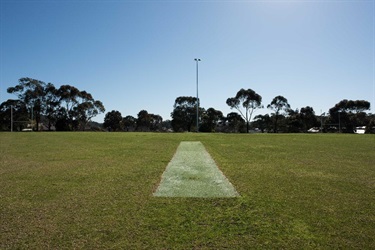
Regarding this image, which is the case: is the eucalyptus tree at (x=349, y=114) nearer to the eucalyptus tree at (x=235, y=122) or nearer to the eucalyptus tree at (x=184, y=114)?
the eucalyptus tree at (x=235, y=122)

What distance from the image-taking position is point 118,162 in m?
9.08

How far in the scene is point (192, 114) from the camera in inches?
2549

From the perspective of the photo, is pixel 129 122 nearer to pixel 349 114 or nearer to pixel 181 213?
pixel 349 114

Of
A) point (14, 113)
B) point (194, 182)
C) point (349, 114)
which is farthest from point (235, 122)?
point (194, 182)

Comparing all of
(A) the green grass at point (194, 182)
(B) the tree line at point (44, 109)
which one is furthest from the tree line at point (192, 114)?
(A) the green grass at point (194, 182)

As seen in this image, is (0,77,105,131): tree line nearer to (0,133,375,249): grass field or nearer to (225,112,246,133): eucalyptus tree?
(225,112,246,133): eucalyptus tree

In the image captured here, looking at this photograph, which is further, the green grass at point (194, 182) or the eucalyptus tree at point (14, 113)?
the eucalyptus tree at point (14, 113)

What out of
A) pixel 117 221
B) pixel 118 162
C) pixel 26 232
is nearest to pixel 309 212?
pixel 117 221

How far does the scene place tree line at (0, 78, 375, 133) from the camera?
186ft

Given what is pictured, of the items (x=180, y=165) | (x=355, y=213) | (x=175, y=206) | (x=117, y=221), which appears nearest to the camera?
(x=117, y=221)

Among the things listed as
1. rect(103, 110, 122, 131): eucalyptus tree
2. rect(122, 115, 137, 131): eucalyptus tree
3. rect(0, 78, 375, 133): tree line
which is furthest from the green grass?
rect(122, 115, 137, 131): eucalyptus tree

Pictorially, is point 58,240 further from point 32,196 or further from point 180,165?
point 180,165

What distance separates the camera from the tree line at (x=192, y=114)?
56.6 meters

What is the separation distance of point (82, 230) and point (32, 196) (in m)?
2.13
